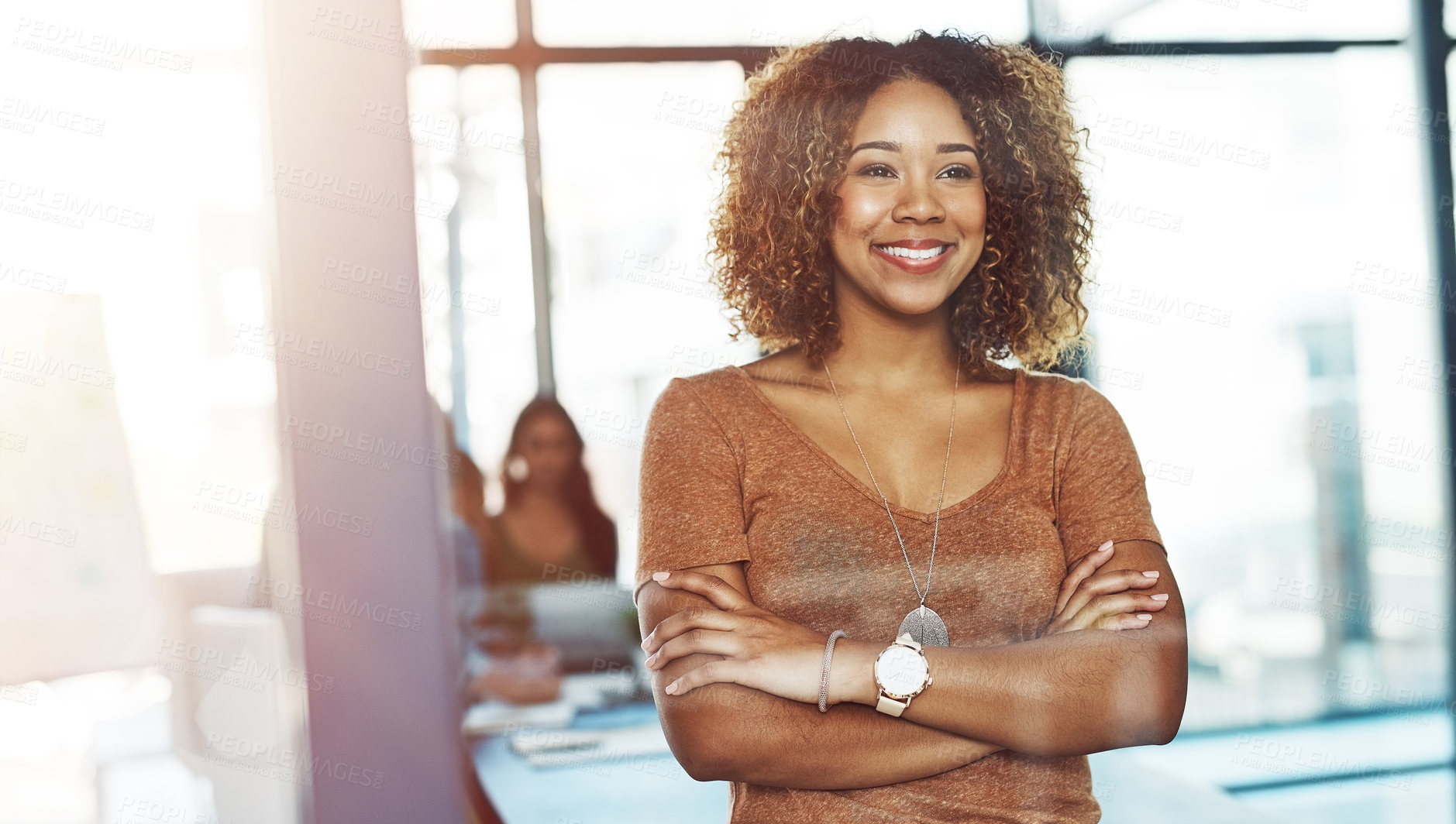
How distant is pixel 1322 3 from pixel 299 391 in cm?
167

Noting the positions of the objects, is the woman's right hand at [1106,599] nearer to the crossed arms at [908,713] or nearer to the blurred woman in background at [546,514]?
the crossed arms at [908,713]

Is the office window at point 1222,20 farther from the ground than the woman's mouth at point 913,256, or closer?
farther from the ground

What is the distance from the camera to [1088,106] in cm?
164

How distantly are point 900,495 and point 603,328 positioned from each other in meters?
0.52

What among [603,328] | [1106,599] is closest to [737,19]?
[603,328]

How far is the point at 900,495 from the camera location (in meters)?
1.30

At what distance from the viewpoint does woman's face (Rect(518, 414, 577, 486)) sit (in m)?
1.64

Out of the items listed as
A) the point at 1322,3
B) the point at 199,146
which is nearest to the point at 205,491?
the point at 199,146

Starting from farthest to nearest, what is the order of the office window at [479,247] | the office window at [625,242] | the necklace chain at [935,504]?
1. the office window at [625,242]
2. the office window at [479,247]
3. the necklace chain at [935,504]

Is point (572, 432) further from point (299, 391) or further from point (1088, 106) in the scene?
point (1088, 106)

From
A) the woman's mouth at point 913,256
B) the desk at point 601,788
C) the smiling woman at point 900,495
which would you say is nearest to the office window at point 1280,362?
the smiling woman at point 900,495

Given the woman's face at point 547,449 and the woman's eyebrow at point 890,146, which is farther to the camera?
the woman's face at point 547,449

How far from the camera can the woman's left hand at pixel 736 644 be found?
1.16 metres

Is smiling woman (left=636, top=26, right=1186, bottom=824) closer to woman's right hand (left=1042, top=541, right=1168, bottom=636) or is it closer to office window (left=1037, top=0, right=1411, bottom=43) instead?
woman's right hand (left=1042, top=541, right=1168, bottom=636)
